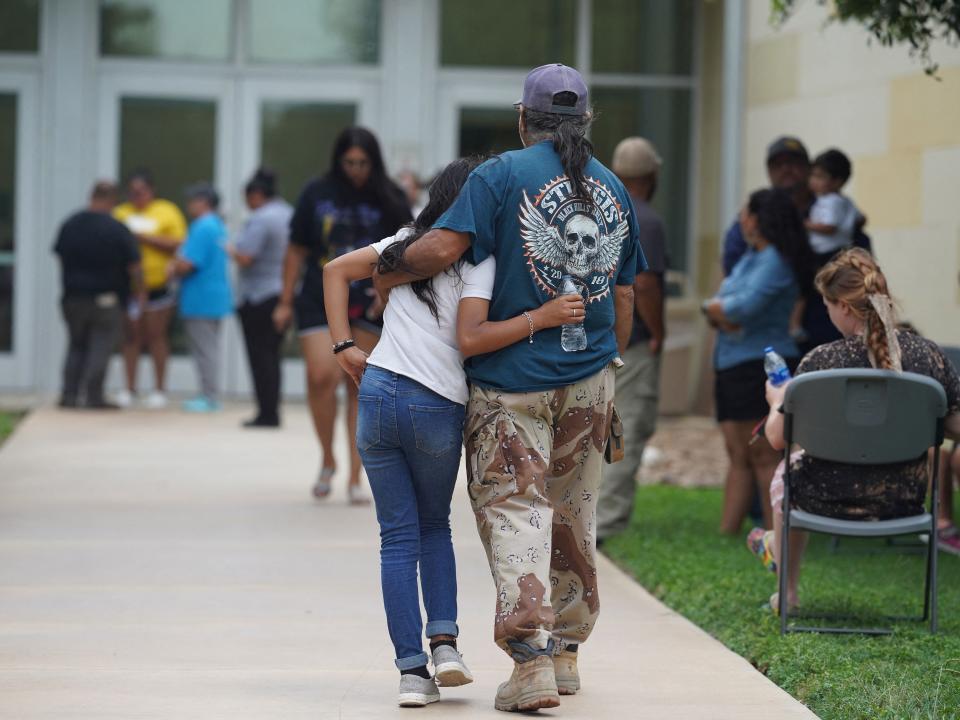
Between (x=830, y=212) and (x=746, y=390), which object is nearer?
(x=746, y=390)

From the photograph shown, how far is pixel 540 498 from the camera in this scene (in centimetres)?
456

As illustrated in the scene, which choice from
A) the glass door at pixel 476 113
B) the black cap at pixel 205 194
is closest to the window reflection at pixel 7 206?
the black cap at pixel 205 194

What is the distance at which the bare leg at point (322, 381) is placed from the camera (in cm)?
873

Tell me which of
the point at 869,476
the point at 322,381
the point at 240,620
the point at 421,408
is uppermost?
the point at 421,408

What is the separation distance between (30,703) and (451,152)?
1188cm

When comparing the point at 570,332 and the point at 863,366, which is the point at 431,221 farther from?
the point at 863,366

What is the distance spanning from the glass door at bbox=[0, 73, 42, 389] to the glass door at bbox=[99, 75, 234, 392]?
0.73m

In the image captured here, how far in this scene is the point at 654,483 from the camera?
10.7 m

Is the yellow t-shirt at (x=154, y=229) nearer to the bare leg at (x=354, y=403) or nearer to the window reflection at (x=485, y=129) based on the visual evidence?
the window reflection at (x=485, y=129)

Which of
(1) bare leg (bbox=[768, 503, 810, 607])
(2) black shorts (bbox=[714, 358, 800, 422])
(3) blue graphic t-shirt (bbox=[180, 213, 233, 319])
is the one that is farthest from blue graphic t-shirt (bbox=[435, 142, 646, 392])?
(3) blue graphic t-shirt (bbox=[180, 213, 233, 319])

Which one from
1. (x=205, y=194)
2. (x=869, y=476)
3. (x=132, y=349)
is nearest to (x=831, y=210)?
(x=869, y=476)

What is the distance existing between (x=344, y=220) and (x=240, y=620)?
9.88 feet

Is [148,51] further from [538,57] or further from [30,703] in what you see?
[30,703]

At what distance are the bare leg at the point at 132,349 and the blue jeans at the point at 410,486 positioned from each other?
33.9ft
